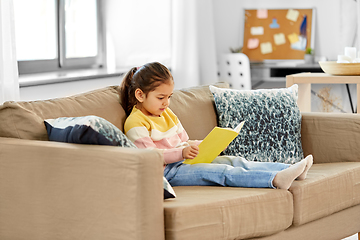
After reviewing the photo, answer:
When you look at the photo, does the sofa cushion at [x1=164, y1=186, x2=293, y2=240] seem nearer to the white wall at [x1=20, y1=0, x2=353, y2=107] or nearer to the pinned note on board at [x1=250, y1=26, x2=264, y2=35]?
the white wall at [x1=20, y1=0, x2=353, y2=107]

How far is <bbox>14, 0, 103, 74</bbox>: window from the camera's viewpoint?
322cm

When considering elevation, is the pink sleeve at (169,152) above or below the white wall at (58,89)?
below

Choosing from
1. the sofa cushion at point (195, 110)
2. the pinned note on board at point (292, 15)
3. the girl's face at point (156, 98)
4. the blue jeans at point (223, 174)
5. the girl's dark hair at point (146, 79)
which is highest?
the pinned note on board at point (292, 15)

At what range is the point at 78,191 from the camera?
1.49 metres

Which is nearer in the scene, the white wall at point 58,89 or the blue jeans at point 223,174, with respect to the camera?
the blue jeans at point 223,174

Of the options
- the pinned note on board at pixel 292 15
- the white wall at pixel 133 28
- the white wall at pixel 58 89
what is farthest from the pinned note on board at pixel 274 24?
the white wall at pixel 58 89

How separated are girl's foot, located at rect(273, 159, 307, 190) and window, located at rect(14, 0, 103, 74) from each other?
2.06m

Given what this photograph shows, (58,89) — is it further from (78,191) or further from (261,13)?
(261,13)

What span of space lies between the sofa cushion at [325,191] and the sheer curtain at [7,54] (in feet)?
4.38

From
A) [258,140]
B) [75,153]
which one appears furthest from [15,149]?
[258,140]

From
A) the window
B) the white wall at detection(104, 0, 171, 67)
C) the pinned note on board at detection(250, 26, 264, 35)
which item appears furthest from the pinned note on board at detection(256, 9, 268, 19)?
the window

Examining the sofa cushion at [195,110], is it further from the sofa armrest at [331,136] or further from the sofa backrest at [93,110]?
the sofa armrest at [331,136]

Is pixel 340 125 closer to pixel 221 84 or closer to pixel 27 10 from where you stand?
pixel 221 84

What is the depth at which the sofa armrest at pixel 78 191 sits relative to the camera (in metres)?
1.41
